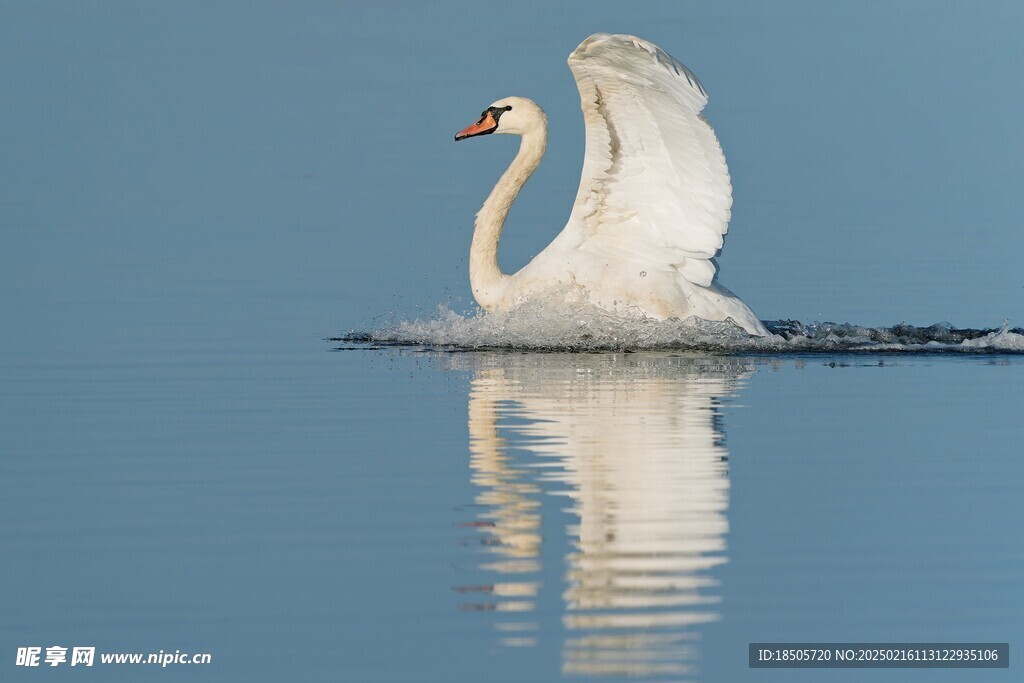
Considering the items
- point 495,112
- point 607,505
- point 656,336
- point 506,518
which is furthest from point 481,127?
→ point 506,518

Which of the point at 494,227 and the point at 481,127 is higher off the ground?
the point at 481,127

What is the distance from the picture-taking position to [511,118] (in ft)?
56.3

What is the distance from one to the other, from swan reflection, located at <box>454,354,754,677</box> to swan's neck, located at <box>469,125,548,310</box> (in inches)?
83.2

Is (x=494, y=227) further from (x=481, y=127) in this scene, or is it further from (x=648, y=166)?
(x=648, y=166)

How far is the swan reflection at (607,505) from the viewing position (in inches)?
287

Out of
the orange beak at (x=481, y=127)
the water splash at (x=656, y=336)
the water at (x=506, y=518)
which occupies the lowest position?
the water at (x=506, y=518)

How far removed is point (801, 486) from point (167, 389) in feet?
17.8

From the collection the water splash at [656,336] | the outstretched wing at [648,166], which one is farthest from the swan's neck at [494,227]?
the outstretched wing at [648,166]

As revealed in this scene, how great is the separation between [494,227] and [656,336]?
2.04 m

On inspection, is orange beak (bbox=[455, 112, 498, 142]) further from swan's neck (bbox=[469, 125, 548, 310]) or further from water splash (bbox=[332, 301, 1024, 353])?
water splash (bbox=[332, 301, 1024, 353])

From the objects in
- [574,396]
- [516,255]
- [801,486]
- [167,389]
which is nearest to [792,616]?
[801,486]

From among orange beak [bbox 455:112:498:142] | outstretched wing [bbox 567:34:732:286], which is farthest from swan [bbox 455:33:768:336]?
orange beak [bbox 455:112:498:142]

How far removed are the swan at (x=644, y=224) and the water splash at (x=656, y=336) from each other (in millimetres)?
100

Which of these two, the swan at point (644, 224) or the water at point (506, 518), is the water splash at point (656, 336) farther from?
the water at point (506, 518)
